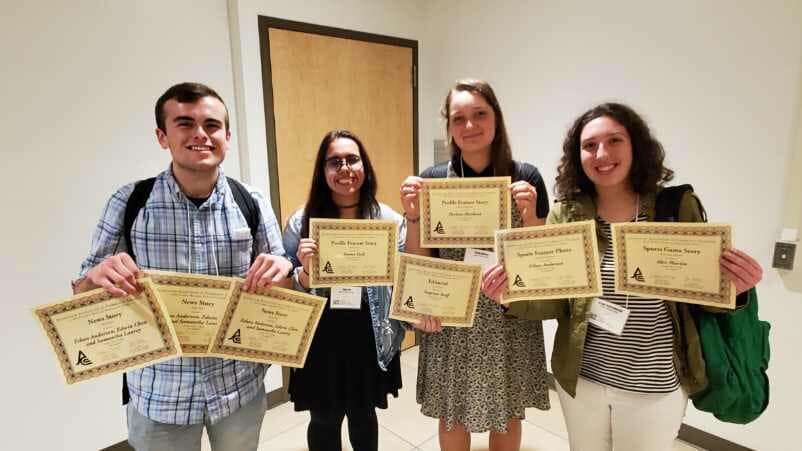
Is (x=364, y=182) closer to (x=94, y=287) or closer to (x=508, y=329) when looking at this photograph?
(x=508, y=329)

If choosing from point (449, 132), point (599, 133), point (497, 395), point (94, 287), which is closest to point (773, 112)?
point (599, 133)

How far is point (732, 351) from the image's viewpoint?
1200 mm

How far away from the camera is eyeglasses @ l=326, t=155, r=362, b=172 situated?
4.83ft

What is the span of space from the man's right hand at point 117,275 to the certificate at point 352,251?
1.51ft

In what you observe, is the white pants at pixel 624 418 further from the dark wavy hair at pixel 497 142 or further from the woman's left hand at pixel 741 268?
the dark wavy hair at pixel 497 142

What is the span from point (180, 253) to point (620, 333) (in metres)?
1.23

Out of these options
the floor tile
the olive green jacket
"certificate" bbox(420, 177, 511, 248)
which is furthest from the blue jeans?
the floor tile

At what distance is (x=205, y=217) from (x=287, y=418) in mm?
1815

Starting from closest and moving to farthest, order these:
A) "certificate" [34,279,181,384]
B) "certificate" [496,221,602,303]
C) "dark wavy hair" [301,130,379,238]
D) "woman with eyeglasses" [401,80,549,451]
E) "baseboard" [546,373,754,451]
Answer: "certificate" [34,279,181,384]
"certificate" [496,221,602,303]
"woman with eyeglasses" [401,80,549,451]
"dark wavy hair" [301,130,379,238]
"baseboard" [546,373,754,451]

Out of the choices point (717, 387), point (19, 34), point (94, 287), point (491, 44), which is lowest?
point (717, 387)

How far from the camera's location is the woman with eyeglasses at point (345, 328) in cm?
150

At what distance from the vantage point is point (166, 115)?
118 centimetres

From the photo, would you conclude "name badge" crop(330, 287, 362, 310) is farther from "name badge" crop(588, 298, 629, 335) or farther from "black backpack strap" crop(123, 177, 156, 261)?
"name badge" crop(588, 298, 629, 335)

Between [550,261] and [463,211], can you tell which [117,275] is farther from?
[550,261]
